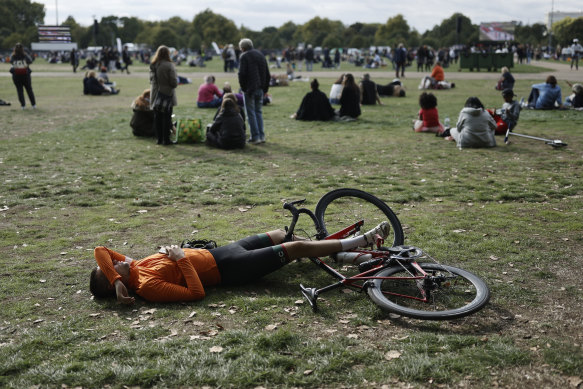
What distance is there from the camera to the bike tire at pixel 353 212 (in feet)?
19.3

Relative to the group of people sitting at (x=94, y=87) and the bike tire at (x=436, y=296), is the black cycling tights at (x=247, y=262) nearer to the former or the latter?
the bike tire at (x=436, y=296)

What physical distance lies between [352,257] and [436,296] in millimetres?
918

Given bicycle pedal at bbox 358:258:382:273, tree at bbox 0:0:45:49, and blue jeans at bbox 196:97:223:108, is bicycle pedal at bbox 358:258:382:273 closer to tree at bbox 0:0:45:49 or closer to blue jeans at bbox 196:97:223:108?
blue jeans at bbox 196:97:223:108

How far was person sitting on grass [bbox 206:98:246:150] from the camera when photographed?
1202cm

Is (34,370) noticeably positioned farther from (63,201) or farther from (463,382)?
(63,201)

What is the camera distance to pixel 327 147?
40.4 feet

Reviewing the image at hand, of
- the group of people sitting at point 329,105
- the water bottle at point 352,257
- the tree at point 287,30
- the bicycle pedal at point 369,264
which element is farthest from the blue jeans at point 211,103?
the tree at point 287,30

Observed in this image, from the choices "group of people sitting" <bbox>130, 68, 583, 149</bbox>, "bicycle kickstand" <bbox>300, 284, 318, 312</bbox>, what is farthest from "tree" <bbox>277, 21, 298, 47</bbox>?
"bicycle kickstand" <bbox>300, 284, 318, 312</bbox>

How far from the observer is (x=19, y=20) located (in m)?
131

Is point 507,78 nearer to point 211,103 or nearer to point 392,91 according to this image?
point 392,91

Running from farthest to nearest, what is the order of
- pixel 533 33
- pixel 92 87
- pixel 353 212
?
pixel 533 33, pixel 92 87, pixel 353 212

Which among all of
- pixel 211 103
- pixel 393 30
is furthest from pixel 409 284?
pixel 393 30

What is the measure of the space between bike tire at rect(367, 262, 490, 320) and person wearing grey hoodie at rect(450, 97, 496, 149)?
7538 mm

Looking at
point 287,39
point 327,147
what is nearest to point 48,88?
point 327,147
